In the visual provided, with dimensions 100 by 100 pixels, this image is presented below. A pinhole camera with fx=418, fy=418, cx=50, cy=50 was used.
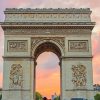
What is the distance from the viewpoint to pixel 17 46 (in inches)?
1586

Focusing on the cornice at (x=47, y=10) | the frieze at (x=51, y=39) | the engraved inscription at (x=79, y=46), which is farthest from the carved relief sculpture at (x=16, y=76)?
the cornice at (x=47, y=10)

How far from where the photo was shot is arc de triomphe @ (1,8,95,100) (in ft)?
129

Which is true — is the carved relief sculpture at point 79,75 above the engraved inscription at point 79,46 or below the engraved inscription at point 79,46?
below

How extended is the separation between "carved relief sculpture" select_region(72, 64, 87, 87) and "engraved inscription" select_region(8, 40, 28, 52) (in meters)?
5.05

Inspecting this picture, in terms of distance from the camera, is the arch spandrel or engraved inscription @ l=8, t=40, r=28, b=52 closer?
engraved inscription @ l=8, t=40, r=28, b=52

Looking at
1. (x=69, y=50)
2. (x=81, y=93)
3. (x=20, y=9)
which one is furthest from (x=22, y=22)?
(x=81, y=93)

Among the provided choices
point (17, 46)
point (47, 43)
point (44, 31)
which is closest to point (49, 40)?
point (47, 43)

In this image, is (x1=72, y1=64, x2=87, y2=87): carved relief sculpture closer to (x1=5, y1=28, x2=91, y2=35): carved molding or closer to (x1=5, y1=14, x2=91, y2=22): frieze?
(x1=5, y1=28, x2=91, y2=35): carved molding

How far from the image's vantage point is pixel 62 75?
4000 cm

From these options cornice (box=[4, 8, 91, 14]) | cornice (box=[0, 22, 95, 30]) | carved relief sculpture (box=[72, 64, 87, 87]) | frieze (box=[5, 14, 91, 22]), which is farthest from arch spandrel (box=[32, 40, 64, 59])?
cornice (box=[4, 8, 91, 14])

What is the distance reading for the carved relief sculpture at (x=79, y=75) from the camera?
39438mm

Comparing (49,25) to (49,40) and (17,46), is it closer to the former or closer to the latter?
(49,40)

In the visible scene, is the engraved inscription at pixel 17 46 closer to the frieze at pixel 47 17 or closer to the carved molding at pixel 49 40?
the carved molding at pixel 49 40

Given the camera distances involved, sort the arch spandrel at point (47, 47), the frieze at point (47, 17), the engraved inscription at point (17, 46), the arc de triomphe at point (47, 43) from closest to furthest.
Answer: the arc de triomphe at point (47, 43)
the engraved inscription at point (17, 46)
the arch spandrel at point (47, 47)
the frieze at point (47, 17)
